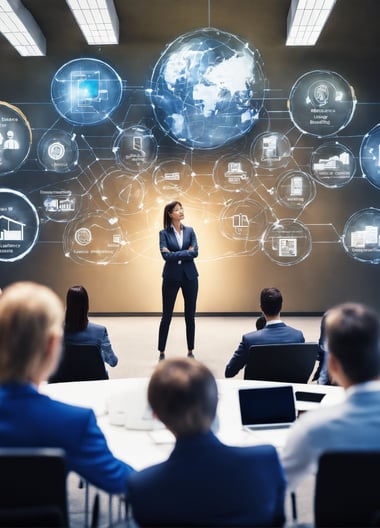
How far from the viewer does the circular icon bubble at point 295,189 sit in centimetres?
729

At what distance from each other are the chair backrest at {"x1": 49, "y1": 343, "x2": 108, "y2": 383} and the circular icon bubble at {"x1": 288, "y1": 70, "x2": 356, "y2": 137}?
219 inches

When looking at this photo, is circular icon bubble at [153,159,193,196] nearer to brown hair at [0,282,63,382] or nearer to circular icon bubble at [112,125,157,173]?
circular icon bubble at [112,125,157,173]

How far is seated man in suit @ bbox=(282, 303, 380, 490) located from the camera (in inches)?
47.8

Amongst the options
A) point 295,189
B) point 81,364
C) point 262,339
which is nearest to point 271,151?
point 295,189

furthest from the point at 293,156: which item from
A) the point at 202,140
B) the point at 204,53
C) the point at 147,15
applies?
the point at 147,15

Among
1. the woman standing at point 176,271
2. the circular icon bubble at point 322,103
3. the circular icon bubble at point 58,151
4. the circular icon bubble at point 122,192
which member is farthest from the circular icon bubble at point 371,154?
the circular icon bubble at point 58,151

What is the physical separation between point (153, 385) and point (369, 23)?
7187 mm

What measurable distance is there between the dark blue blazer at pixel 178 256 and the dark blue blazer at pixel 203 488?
4030 mm

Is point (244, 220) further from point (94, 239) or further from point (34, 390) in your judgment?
point (34, 390)

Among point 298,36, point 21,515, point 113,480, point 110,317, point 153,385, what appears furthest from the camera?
point 110,317

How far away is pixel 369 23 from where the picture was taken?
22.7ft

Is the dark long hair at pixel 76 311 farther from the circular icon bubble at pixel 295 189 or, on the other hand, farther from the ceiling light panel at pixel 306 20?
the circular icon bubble at pixel 295 189

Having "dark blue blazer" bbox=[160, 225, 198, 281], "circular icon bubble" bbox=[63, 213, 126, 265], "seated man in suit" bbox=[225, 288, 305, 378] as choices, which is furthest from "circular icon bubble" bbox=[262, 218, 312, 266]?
"seated man in suit" bbox=[225, 288, 305, 378]

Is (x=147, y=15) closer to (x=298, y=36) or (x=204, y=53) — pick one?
(x=204, y=53)
